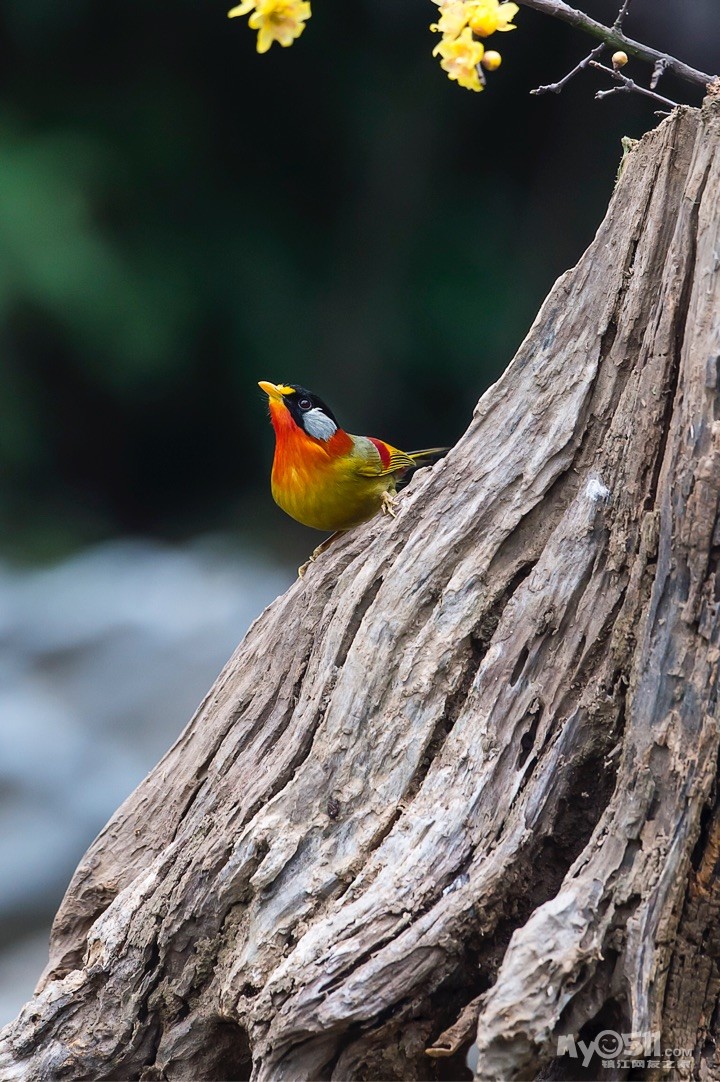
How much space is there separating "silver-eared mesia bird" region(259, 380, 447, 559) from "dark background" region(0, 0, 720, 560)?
3.05 metres

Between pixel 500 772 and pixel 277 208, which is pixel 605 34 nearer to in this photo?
pixel 500 772

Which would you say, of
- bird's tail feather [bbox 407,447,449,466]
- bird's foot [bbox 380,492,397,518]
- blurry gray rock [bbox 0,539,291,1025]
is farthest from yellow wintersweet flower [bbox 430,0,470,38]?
blurry gray rock [bbox 0,539,291,1025]

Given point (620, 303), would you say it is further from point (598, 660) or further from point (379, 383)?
point (379, 383)

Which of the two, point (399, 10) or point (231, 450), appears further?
point (231, 450)

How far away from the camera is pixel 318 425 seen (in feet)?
8.98

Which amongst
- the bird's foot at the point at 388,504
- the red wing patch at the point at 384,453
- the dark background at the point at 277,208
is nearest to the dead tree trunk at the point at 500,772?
the bird's foot at the point at 388,504

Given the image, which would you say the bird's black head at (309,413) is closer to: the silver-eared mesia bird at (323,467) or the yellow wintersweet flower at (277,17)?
the silver-eared mesia bird at (323,467)

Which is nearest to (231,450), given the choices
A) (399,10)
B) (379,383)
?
(379,383)

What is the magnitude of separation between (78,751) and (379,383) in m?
2.65

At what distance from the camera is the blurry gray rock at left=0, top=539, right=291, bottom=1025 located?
16.6 feet

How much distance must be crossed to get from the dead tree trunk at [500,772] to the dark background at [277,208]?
3.82 metres

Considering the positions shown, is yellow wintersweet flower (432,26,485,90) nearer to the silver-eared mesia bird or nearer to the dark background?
the silver-eared mesia bird

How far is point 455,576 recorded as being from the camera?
192 cm

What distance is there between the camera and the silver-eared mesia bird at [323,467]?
8.61ft
